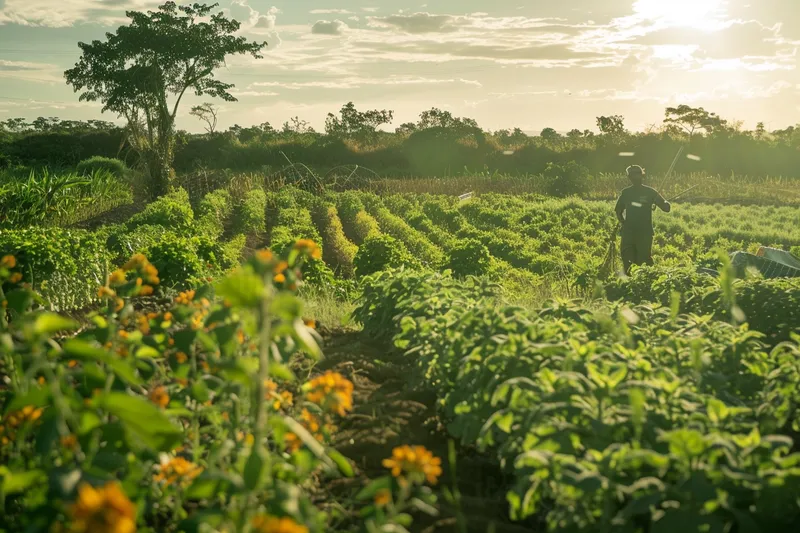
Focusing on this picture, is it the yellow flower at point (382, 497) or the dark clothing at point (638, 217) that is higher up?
the dark clothing at point (638, 217)

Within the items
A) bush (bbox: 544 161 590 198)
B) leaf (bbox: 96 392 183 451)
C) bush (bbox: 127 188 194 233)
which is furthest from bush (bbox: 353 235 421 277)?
bush (bbox: 544 161 590 198)

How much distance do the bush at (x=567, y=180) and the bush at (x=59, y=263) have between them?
2165 cm

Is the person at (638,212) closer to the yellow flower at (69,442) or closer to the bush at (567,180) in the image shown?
the yellow flower at (69,442)

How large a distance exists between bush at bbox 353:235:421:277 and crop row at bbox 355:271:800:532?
6.19 metres

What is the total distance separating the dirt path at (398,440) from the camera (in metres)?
3.23

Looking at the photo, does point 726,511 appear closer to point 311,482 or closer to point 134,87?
point 311,482

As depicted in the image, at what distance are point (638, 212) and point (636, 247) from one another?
548 millimetres

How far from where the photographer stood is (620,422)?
2.71 m

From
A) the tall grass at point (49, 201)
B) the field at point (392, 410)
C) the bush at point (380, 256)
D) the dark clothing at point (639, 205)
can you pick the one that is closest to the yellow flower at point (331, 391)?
the field at point (392, 410)

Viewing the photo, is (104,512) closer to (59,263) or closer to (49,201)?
(59,263)

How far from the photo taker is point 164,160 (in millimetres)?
24656

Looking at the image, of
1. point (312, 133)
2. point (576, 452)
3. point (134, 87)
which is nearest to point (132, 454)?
point (576, 452)

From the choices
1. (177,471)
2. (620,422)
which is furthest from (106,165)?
(620,422)

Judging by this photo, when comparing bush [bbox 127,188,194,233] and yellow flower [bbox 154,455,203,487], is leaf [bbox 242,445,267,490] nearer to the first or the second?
yellow flower [bbox 154,455,203,487]
